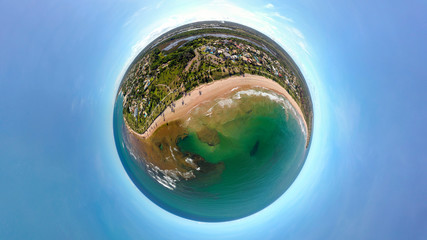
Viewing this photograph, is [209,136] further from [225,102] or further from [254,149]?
[254,149]

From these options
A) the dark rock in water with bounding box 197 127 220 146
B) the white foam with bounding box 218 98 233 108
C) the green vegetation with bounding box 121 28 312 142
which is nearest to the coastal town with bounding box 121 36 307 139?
the green vegetation with bounding box 121 28 312 142

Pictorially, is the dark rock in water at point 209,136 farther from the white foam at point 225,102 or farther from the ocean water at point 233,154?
the white foam at point 225,102

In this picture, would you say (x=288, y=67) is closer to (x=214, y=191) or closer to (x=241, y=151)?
(x=241, y=151)

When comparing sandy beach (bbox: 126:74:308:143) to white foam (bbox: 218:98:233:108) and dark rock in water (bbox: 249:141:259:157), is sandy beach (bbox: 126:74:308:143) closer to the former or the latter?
white foam (bbox: 218:98:233:108)

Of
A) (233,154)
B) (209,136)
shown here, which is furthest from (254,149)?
(209,136)

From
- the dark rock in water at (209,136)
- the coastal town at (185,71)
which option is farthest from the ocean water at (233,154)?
the coastal town at (185,71)

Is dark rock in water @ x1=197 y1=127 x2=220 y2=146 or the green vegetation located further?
the green vegetation

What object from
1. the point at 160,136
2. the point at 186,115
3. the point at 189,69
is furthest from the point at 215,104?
the point at 160,136
